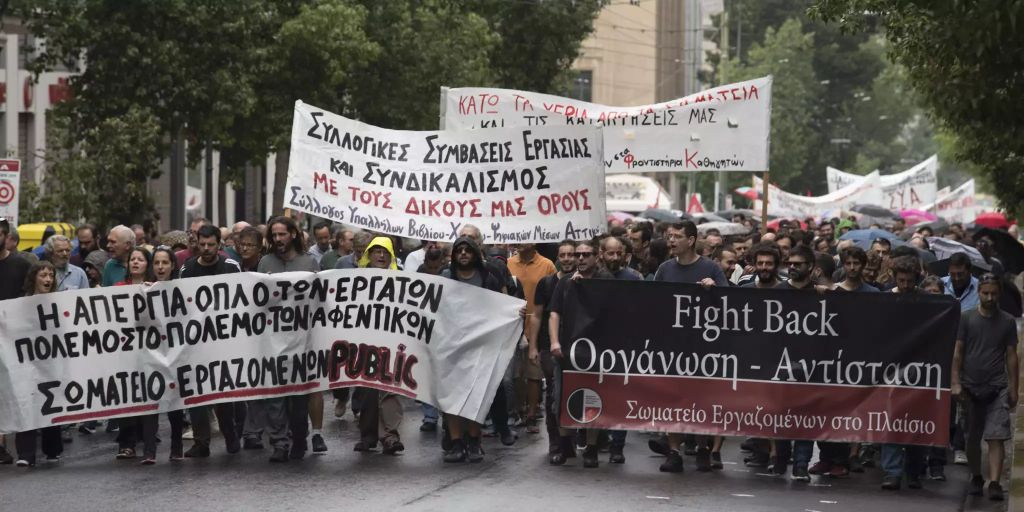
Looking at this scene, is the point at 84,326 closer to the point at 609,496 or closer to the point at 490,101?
the point at 609,496

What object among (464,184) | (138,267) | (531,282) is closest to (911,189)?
(531,282)

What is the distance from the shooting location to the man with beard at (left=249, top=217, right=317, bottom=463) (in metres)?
12.0

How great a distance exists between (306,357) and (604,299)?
2.05m

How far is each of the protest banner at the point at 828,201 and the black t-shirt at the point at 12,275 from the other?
31.8 m

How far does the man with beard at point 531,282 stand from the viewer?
1384 centimetres

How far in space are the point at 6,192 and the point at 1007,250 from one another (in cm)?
1131

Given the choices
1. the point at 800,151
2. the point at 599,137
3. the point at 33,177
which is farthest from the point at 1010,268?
the point at 800,151

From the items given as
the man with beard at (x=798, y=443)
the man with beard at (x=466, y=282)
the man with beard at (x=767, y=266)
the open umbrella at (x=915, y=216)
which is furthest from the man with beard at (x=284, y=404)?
the open umbrella at (x=915, y=216)

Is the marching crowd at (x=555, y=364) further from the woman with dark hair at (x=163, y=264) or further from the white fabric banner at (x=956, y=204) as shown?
the white fabric banner at (x=956, y=204)

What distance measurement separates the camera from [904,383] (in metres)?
11.5

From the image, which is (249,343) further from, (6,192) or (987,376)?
(6,192)

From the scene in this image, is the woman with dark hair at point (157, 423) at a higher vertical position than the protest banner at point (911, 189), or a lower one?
lower

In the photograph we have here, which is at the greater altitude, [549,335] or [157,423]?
[549,335]

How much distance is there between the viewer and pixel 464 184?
42.7 ft
